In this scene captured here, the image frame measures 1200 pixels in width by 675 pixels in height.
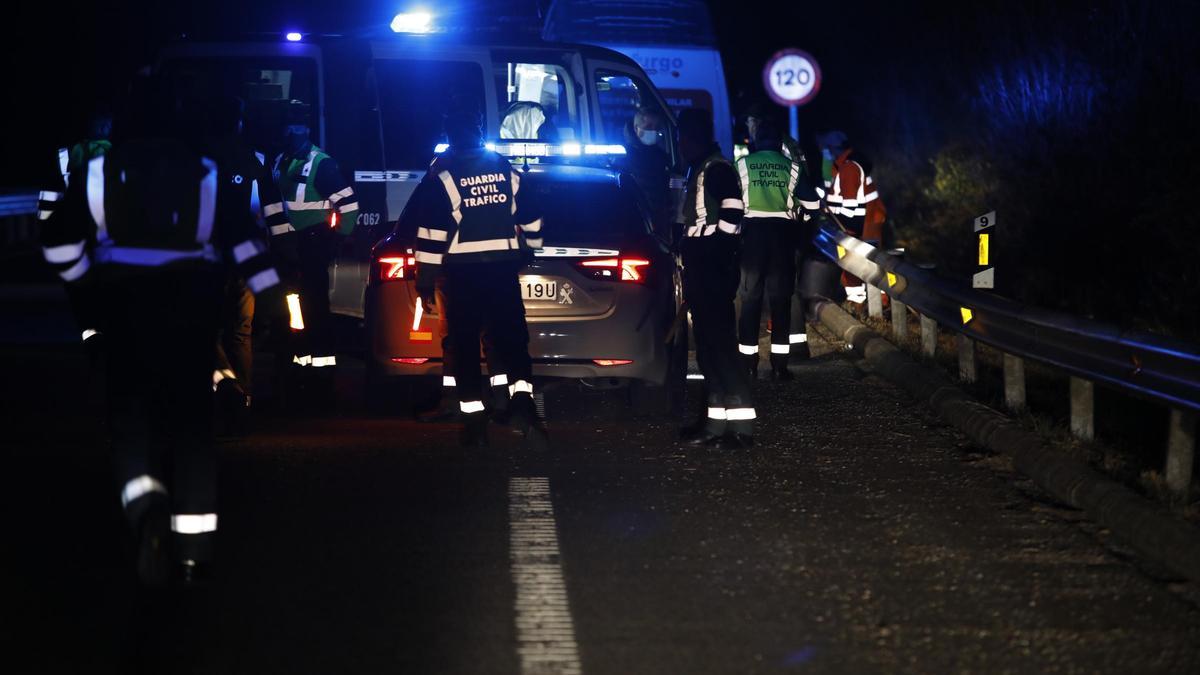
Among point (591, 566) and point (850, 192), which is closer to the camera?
point (591, 566)

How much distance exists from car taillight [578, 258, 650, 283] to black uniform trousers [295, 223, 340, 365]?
2.50 meters

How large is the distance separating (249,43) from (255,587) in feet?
24.1

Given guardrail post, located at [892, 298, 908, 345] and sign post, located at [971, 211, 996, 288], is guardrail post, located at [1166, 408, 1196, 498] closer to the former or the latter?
sign post, located at [971, 211, 996, 288]

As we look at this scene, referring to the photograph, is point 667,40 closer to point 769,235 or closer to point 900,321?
point 900,321

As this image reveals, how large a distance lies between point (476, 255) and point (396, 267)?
0.95m

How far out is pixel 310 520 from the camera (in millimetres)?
8062

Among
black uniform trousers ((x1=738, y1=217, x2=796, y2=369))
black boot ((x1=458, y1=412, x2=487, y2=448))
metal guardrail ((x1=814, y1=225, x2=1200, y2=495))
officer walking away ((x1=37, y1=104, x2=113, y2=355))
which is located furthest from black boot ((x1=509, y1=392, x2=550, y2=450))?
black uniform trousers ((x1=738, y1=217, x2=796, y2=369))

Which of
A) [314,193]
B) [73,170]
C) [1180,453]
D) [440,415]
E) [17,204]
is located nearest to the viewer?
[1180,453]

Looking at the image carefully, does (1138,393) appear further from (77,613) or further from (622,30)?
(622,30)

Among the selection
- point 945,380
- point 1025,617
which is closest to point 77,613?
point 1025,617

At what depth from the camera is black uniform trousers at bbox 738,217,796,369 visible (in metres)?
12.8

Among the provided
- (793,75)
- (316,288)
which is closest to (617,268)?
(316,288)

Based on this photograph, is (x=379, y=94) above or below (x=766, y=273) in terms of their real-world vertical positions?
above

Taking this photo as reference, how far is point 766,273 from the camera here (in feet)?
42.3
